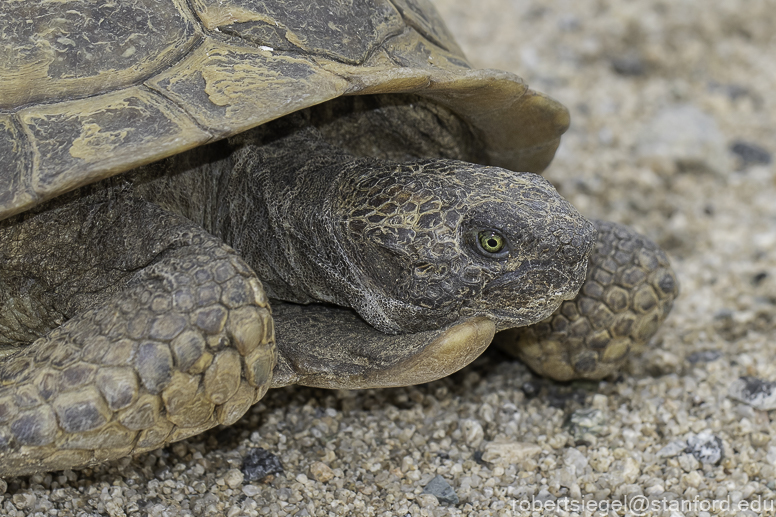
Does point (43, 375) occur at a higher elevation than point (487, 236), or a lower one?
lower

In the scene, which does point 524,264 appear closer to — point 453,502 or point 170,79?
point 453,502

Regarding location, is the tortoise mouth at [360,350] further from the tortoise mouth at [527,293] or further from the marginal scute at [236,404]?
the marginal scute at [236,404]

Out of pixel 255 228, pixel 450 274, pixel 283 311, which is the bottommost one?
pixel 283 311

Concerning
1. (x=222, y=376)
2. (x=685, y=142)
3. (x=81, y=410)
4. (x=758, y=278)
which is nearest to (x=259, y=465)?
(x=222, y=376)

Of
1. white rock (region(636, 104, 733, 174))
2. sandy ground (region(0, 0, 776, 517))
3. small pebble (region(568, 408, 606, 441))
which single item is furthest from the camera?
white rock (region(636, 104, 733, 174))

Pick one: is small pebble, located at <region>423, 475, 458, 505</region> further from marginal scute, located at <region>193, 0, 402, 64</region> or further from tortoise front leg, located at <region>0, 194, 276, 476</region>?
marginal scute, located at <region>193, 0, 402, 64</region>

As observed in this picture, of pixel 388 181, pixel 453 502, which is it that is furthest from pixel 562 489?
pixel 388 181

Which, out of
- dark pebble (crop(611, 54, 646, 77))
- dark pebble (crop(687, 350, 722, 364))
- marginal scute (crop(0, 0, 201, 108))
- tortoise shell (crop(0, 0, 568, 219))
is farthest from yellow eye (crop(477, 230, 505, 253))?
dark pebble (crop(611, 54, 646, 77))
